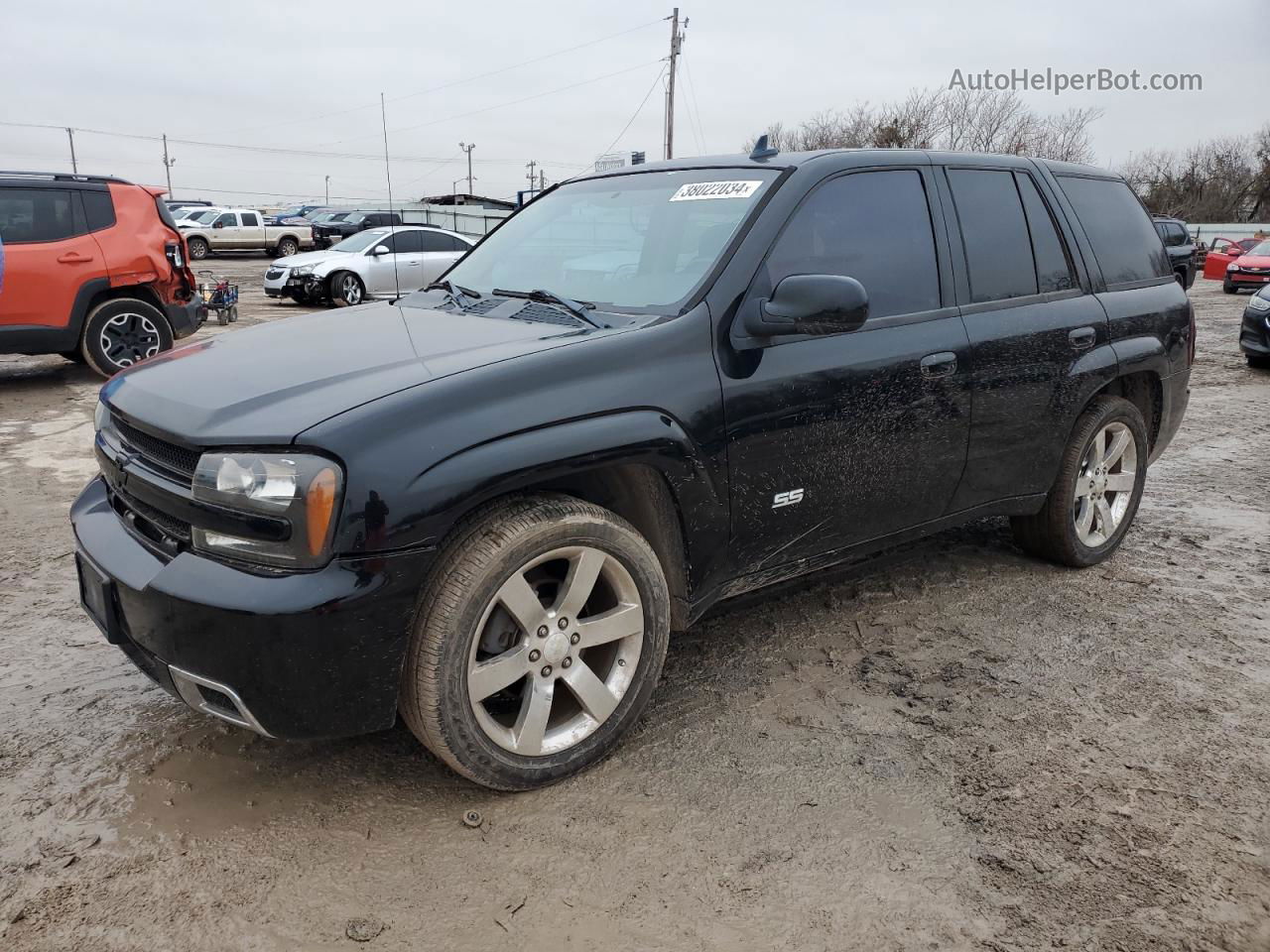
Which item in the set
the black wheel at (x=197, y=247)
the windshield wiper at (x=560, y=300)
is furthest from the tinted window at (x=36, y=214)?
the black wheel at (x=197, y=247)

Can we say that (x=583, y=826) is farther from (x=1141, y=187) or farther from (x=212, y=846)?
(x=1141, y=187)

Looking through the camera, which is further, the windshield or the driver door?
the windshield

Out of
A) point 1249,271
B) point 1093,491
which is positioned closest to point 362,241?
point 1093,491

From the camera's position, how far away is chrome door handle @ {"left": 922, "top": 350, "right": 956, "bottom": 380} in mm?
3361

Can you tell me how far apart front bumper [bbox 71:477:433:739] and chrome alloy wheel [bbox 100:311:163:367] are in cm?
734

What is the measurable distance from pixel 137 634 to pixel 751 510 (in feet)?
5.72

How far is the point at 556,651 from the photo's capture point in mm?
2619

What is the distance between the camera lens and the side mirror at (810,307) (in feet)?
9.29

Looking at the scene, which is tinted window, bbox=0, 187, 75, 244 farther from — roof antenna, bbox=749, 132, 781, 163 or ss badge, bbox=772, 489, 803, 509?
ss badge, bbox=772, 489, 803, 509

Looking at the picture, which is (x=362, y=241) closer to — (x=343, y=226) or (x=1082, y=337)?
(x=1082, y=337)

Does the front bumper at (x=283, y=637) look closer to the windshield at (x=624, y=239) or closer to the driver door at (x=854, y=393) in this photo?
the driver door at (x=854, y=393)

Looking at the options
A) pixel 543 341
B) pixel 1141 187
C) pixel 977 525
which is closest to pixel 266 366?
pixel 543 341

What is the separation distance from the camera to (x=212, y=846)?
95.6 inches

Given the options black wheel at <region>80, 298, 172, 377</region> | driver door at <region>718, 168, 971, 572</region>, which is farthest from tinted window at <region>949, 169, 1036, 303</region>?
black wheel at <region>80, 298, 172, 377</region>
